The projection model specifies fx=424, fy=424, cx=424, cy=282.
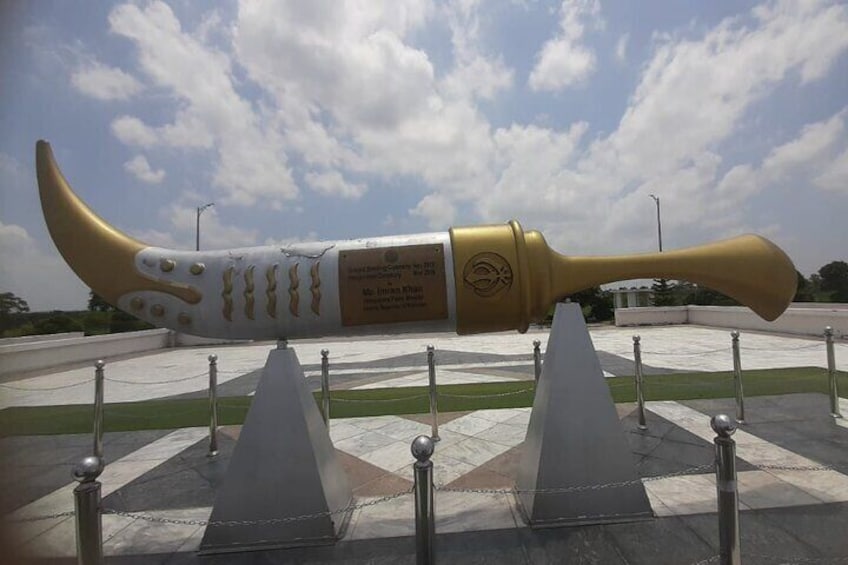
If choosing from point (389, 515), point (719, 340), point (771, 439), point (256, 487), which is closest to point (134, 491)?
point (256, 487)

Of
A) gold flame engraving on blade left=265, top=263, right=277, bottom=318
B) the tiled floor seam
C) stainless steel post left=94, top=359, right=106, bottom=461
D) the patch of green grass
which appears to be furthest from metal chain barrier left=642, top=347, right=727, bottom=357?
stainless steel post left=94, top=359, right=106, bottom=461

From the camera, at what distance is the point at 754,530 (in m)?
3.31

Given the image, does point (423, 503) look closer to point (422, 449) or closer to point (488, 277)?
point (422, 449)

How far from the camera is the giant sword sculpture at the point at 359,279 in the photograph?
3.33m

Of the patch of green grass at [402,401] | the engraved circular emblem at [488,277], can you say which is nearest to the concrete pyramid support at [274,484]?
the engraved circular emblem at [488,277]

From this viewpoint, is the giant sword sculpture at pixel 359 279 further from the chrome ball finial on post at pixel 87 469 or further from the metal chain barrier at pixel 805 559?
the metal chain barrier at pixel 805 559

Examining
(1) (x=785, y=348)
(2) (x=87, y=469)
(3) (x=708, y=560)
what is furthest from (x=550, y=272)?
(1) (x=785, y=348)

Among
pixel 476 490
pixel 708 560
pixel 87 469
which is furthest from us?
pixel 476 490

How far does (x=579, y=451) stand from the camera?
11.4 feet

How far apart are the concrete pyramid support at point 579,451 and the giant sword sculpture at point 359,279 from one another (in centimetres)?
56

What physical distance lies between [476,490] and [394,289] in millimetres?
1597

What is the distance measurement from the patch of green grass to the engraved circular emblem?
4.08m

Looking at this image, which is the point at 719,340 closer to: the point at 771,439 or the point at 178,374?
the point at 771,439

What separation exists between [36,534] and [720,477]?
5342mm
